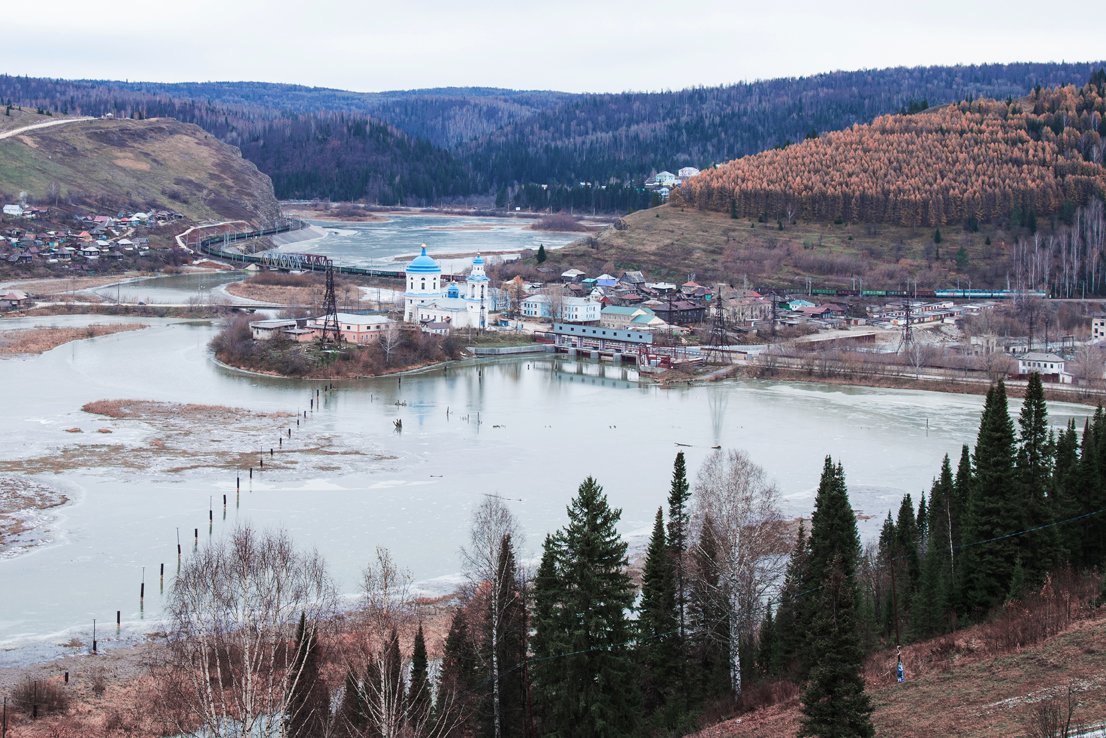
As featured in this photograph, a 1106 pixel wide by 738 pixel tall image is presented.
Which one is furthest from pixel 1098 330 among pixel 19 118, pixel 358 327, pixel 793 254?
pixel 19 118

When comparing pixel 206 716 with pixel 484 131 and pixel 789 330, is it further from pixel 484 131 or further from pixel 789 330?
pixel 484 131

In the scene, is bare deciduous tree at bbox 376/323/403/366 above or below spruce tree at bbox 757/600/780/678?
above

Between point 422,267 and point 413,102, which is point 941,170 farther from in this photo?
point 413,102

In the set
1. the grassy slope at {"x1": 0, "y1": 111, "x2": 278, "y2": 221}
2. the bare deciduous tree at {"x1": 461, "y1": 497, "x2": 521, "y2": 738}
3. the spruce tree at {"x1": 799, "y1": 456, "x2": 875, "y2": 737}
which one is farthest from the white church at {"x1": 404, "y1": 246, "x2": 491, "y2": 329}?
the spruce tree at {"x1": 799, "y1": 456, "x2": 875, "y2": 737}

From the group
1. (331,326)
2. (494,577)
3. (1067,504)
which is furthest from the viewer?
(331,326)

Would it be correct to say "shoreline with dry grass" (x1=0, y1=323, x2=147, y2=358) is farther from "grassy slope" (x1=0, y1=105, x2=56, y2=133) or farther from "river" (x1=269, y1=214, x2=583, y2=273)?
"grassy slope" (x1=0, y1=105, x2=56, y2=133)

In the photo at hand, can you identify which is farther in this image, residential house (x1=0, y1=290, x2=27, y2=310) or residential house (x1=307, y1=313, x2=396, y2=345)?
residential house (x1=0, y1=290, x2=27, y2=310)

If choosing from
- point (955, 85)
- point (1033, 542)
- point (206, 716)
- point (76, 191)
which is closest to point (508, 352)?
point (1033, 542)
